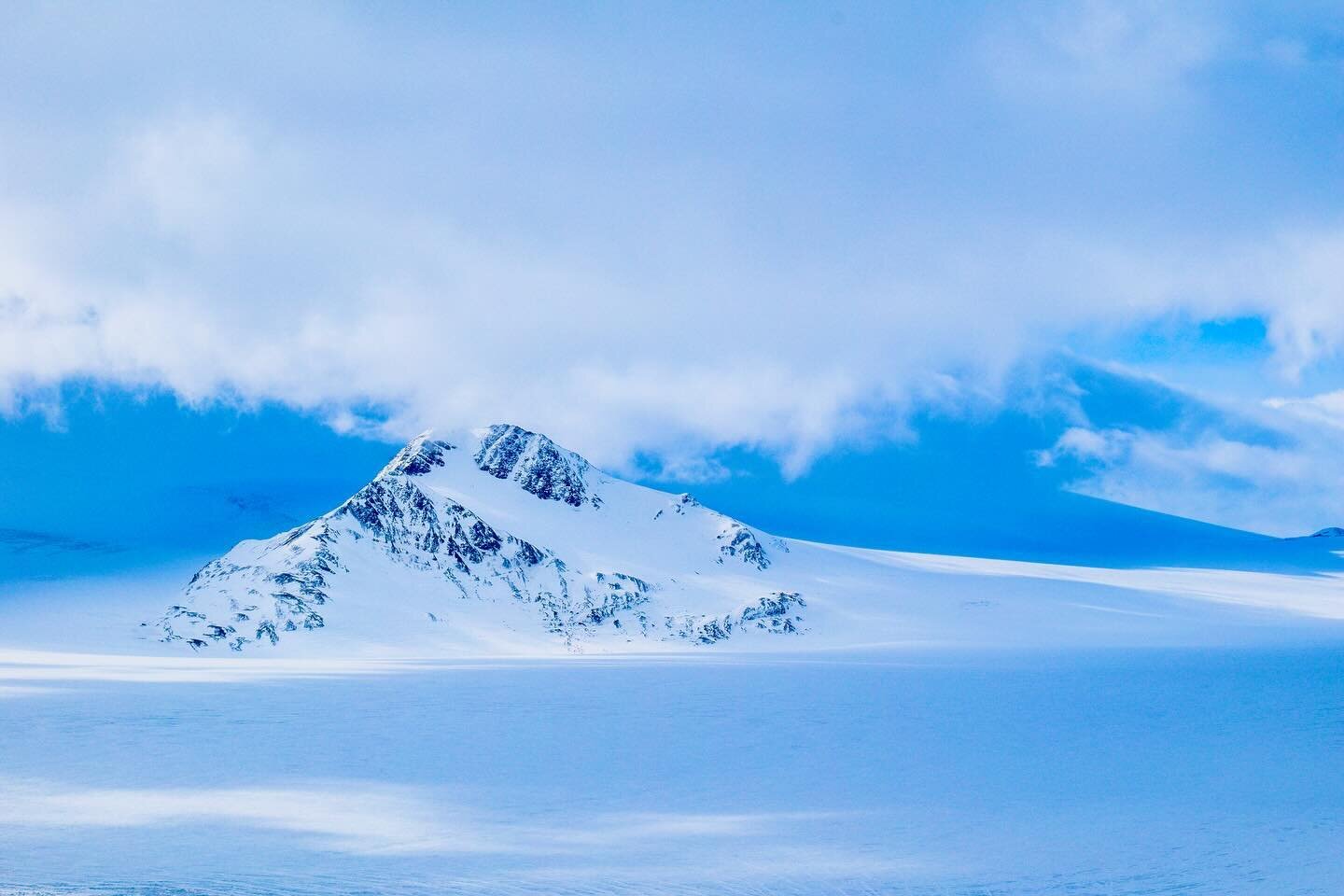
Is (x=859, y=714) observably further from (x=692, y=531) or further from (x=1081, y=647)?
(x=692, y=531)

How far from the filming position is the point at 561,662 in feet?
300

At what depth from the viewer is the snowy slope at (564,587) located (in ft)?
367

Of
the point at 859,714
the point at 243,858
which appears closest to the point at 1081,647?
the point at 859,714

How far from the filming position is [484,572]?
123938 mm

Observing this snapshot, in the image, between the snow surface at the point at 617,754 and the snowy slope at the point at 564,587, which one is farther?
the snowy slope at the point at 564,587

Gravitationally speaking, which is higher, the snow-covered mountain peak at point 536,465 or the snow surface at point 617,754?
the snow-covered mountain peak at point 536,465

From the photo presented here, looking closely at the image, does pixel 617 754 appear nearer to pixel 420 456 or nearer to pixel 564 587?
pixel 564 587

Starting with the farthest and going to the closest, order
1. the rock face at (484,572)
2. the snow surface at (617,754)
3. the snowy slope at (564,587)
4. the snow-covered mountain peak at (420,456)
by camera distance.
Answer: the snow-covered mountain peak at (420,456) → the snowy slope at (564,587) → the rock face at (484,572) → the snow surface at (617,754)

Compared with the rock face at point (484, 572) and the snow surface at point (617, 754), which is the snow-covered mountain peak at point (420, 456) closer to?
the rock face at point (484, 572)

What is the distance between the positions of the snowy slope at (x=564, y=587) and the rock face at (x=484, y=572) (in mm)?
235

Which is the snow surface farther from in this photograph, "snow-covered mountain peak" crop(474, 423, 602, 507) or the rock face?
"snow-covered mountain peak" crop(474, 423, 602, 507)

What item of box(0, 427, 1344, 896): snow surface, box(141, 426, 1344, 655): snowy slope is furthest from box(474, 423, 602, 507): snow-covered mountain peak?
box(0, 427, 1344, 896): snow surface

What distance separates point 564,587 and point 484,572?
9.25 meters

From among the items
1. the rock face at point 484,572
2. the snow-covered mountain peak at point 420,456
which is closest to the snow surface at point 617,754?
the rock face at point 484,572
